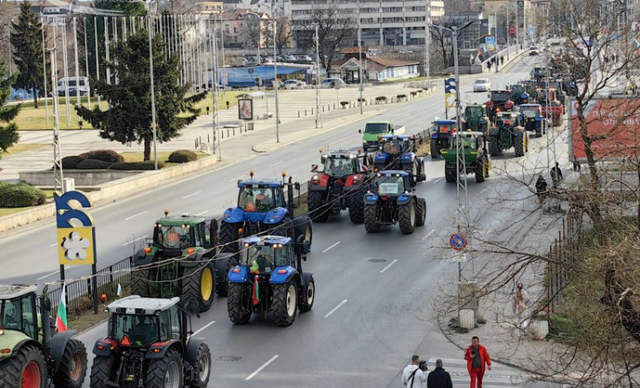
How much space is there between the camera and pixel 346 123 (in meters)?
90.8

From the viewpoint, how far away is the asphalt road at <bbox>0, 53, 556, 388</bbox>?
24922 millimetres

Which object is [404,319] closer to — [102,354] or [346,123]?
[102,354]

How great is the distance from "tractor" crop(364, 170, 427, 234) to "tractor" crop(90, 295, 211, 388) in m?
19.3

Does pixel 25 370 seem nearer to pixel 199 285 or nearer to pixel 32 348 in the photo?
pixel 32 348

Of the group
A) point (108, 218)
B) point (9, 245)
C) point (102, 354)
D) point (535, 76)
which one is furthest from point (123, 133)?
point (535, 76)

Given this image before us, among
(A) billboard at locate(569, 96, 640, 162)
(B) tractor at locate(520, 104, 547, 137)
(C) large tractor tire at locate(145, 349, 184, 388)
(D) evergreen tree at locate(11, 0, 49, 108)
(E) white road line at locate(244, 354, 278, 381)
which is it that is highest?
(D) evergreen tree at locate(11, 0, 49, 108)

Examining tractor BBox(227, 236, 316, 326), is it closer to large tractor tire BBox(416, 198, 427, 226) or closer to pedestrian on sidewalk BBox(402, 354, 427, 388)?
pedestrian on sidewalk BBox(402, 354, 427, 388)

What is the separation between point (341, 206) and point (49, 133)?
5002cm

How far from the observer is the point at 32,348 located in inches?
800

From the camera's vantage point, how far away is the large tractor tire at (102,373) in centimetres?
2078

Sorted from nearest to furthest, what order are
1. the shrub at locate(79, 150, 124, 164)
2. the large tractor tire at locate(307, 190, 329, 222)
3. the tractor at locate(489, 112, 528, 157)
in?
the large tractor tire at locate(307, 190, 329, 222) → the tractor at locate(489, 112, 528, 157) → the shrub at locate(79, 150, 124, 164)

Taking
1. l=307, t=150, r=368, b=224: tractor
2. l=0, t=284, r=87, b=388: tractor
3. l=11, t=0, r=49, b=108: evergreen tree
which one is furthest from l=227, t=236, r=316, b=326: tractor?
l=11, t=0, r=49, b=108: evergreen tree

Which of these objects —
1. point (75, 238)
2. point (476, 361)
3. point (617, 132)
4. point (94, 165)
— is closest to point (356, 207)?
point (75, 238)

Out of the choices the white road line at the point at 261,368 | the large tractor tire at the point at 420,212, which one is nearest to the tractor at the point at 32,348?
the white road line at the point at 261,368
